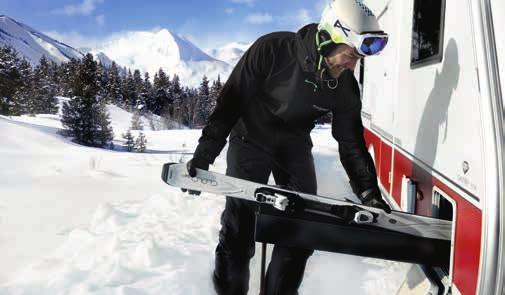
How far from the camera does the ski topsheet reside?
2070 mm

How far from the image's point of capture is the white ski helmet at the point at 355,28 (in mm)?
2174

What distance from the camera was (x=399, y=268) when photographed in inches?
144

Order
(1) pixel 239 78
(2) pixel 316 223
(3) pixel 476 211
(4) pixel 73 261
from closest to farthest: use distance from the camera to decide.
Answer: (3) pixel 476 211, (2) pixel 316 223, (1) pixel 239 78, (4) pixel 73 261

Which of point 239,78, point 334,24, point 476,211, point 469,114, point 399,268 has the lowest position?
point 399,268

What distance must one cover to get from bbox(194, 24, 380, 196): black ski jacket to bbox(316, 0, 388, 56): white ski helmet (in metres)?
0.22

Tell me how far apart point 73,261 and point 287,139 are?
2.09m

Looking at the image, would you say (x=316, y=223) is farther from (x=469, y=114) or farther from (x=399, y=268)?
(x=399, y=268)

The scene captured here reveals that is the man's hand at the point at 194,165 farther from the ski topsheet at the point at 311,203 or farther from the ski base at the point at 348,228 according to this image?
the ski base at the point at 348,228

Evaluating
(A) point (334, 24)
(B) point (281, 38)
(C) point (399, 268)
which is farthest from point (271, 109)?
(C) point (399, 268)

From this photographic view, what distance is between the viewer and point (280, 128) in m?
2.74

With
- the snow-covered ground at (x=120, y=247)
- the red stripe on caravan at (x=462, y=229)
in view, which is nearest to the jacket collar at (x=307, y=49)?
the red stripe on caravan at (x=462, y=229)

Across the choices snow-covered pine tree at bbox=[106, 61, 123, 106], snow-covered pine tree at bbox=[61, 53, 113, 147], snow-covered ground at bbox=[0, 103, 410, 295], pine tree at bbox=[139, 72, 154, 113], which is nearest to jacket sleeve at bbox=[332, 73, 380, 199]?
snow-covered ground at bbox=[0, 103, 410, 295]

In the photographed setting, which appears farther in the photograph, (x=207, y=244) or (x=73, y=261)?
(x=207, y=244)

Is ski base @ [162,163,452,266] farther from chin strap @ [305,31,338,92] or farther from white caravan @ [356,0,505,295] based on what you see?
chin strap @ [305,31,338,92]
